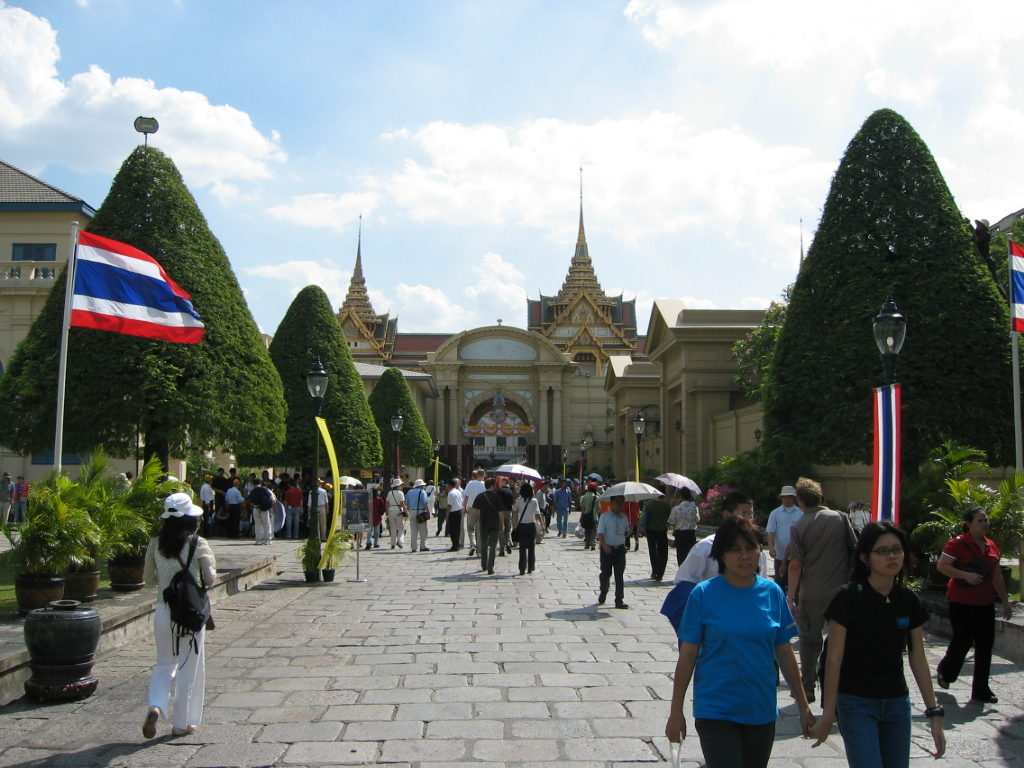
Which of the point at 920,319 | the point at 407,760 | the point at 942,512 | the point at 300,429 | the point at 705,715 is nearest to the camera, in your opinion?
the point at 705,715

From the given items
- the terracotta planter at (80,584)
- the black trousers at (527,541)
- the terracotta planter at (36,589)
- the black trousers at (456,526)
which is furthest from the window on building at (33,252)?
the terracotta planter at (36,589)

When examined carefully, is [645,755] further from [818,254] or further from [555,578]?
[818,254]

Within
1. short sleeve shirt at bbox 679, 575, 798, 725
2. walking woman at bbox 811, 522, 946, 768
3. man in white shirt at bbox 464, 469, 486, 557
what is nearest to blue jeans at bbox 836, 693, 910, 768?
walking woman at bbox 811, 522, 946, 768

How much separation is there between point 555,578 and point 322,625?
6073 millimetres

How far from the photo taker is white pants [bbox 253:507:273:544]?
23297 mm

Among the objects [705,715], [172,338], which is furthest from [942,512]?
[172,338]

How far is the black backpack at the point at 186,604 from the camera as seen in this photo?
638 cm

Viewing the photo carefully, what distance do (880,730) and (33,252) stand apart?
32.6m

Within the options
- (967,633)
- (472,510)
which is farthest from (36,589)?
(472,510)

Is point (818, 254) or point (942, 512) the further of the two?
point (818, 254)

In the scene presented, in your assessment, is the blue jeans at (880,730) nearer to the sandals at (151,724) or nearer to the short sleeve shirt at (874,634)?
the short sleeve shirt at (874,634)

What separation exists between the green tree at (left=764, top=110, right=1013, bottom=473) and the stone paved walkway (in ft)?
16.9

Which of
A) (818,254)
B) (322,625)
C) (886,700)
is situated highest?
(818,254)

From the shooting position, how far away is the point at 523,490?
1730cm
